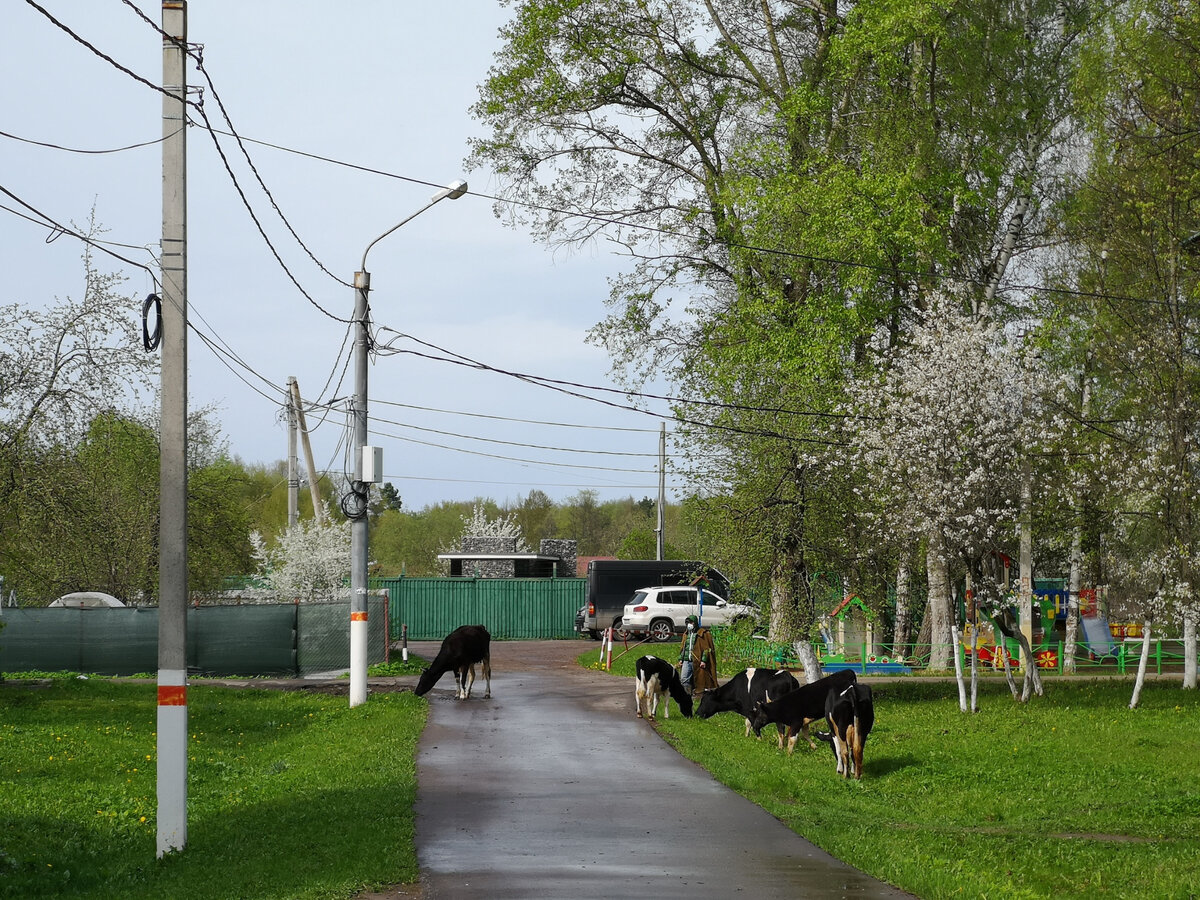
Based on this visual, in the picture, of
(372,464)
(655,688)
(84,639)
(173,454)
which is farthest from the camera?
(84,639)

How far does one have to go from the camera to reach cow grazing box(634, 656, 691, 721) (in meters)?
20.6

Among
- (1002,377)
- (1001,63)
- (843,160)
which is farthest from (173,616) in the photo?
(1001,63)

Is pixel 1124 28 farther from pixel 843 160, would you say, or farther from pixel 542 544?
pixel 542 544

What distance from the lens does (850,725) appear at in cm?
1529

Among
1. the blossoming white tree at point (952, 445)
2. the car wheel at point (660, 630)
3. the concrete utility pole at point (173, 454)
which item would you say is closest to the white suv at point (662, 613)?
the car wheel at point (660, 630)

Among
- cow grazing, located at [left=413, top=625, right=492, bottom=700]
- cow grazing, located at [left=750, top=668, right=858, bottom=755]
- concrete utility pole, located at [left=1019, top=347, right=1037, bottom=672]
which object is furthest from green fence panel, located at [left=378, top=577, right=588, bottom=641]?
cow grazing, located at [left=750, top=668, right=858, bottom=755]

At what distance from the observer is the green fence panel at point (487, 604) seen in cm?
4734

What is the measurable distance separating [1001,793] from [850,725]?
183cm

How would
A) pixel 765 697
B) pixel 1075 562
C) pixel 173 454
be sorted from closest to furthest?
pixel 173 454 → pixel 765 697 → pixel 1075 562

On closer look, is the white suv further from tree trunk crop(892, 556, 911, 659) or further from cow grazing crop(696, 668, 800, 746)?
cow grazing crop(696, 668, 800, 746)

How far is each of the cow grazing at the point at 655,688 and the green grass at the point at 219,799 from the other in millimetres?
3492

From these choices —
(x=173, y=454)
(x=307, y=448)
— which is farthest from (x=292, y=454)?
(x=173, y=454)

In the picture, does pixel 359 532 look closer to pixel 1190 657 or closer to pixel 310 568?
pixel 1190 657

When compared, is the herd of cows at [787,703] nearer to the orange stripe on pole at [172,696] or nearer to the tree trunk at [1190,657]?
Answer: the orange stripe on pole at [172,696]
